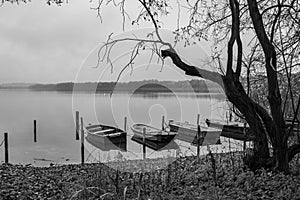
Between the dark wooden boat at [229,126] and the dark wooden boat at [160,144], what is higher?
the dark wooden boat at [229,126]

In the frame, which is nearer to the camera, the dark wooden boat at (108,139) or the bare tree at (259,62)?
the bare tree at (259,62)

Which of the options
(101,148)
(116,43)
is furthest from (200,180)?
(101,148)

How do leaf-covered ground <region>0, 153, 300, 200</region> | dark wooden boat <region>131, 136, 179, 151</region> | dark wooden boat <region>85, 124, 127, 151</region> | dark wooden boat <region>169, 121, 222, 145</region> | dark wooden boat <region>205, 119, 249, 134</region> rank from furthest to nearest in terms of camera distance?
1. dark wooden boat <region>205, 119, 249, 134</region>
2. dark wooden boat <region>169, 121, 222, 145</region>
3. dark wooden boat <region>85, 124, 127, 151</region>
4. dark wooden boat <region>131, 136, 179, 151</region>
5. leaf-covered ground <region>0, 153, 300, 200</region>

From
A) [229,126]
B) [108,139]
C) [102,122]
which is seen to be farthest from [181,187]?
[102,122]

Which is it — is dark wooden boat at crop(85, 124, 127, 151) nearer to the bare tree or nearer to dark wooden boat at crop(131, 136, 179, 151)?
dark wooden boat at crop(131, 136, 179, 151)

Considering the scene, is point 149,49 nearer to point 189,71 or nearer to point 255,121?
point 189,71

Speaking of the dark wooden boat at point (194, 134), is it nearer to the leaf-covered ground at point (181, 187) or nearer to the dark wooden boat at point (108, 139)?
the dark wooden boat at point (108, 139)

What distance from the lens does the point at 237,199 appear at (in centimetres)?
354

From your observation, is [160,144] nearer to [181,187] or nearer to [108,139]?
[108,139]

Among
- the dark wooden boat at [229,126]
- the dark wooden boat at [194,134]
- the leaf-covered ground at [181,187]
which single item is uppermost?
the leaf-covered ground at [181,187]

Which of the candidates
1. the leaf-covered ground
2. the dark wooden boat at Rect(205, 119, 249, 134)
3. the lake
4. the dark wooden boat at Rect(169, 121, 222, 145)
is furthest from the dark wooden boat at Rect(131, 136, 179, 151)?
the leaf-covered ground

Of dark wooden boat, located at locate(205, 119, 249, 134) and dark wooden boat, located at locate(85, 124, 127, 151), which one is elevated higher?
dark wooden boat, located at locate(205, 119, 249, 134)

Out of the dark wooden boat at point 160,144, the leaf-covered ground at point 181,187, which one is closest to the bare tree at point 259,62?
the leaf-covered ground at point 181,187

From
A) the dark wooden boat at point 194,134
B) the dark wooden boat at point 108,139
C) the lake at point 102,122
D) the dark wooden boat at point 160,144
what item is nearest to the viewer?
the lake at point 102,122
